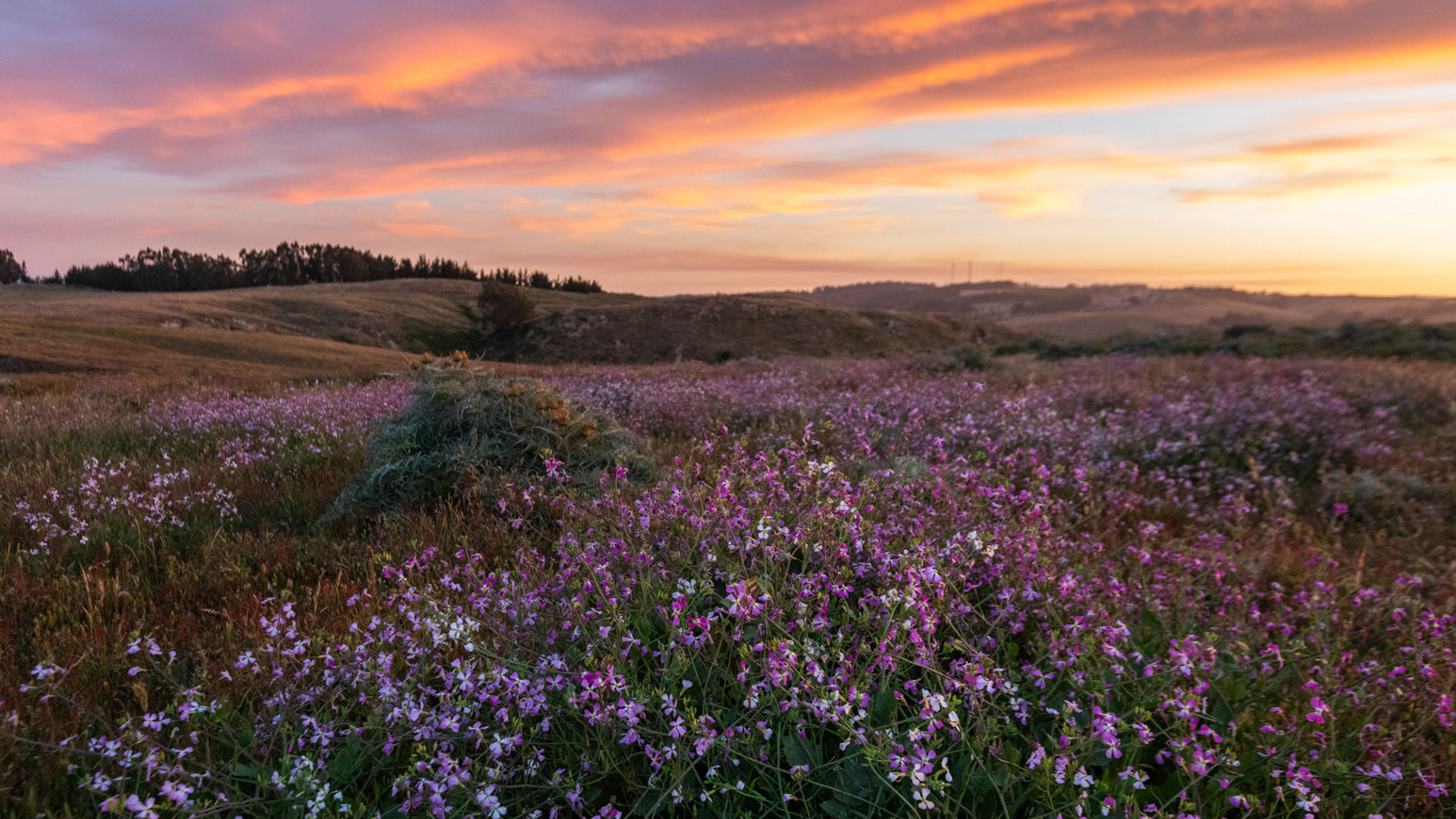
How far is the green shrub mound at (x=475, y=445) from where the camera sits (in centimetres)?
552

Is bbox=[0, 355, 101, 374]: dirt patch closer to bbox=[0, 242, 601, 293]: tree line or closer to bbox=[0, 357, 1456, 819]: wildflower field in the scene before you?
bbox=[0, 357, 1456, 819]: wildflower field

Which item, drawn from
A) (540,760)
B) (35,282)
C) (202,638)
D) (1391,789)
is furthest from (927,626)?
(35,282)

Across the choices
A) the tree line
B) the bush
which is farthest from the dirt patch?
the tree line

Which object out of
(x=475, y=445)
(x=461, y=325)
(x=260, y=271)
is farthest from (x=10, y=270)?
(x=475, y=445)

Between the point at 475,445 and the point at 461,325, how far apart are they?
67.7 m

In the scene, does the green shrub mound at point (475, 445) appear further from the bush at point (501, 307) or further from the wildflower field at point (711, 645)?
the bush at point (501, 307)

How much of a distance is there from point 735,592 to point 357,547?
11.3 feet

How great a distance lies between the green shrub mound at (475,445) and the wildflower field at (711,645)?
48mm

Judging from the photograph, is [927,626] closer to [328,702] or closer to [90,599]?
[328,702]

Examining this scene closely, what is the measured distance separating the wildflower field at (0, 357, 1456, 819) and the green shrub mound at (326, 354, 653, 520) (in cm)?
5

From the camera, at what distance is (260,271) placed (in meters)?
110

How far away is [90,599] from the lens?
3.76 m

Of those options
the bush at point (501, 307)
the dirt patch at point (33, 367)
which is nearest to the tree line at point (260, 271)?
the bush at point (501, 307)

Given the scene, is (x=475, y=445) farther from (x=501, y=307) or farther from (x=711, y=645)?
(x=501, y=307)
